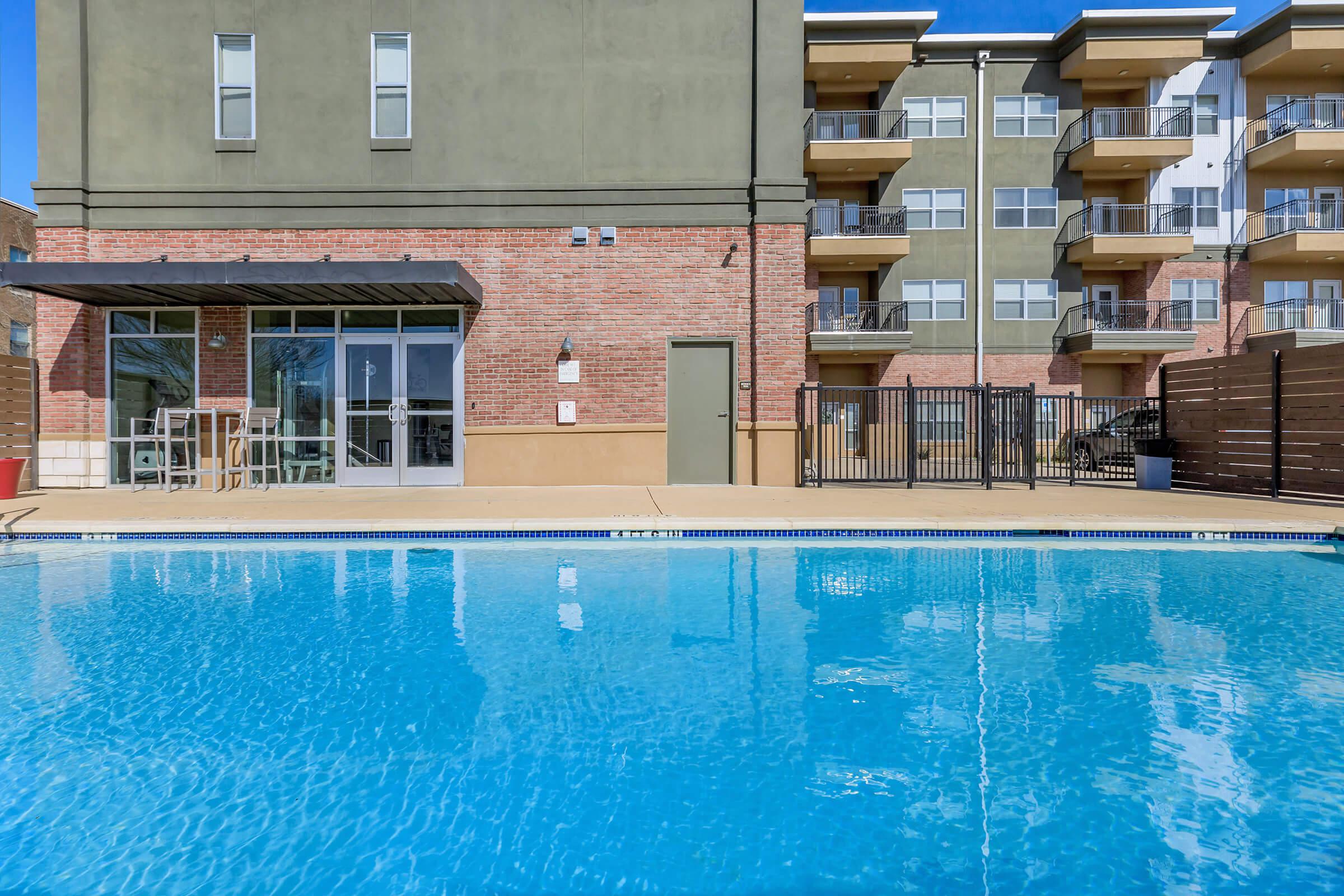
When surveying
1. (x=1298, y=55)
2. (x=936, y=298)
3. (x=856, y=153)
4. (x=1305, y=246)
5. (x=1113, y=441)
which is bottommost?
(x=1113, y=441)

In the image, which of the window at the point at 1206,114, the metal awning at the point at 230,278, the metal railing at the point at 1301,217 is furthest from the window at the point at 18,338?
the metal railing at the point at 1301,217

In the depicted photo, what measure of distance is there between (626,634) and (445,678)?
4.19ft

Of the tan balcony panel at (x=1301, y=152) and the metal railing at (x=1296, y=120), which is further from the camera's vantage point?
the metal railing at (x=1296, y=120)

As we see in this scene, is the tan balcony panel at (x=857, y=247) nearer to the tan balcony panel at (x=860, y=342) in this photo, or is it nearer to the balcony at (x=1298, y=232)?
the tan balcony panel at (x=860, y=342)

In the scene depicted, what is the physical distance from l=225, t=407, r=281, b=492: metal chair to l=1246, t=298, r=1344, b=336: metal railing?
29447 millimetres

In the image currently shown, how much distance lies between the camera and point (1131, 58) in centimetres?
2234

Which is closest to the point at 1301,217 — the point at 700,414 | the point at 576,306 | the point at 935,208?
the point at 935,208

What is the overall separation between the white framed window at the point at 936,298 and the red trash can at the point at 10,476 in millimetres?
22632

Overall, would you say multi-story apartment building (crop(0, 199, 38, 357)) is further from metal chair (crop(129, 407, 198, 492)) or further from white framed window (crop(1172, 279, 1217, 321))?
white framed window (crop(1172, 279, 1217, 321))

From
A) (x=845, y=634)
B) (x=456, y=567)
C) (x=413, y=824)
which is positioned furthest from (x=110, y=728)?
(x=845, y=634)

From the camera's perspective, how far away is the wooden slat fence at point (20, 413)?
11.6 m

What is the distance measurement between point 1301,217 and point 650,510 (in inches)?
1082

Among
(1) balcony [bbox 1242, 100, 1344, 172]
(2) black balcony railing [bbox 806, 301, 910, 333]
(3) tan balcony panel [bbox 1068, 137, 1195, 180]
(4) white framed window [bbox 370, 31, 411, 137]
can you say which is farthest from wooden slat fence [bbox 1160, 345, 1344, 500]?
(1) balcony [bbox 1242, 100, 1344, 172]

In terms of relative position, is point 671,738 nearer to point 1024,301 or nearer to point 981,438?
point 981,438
